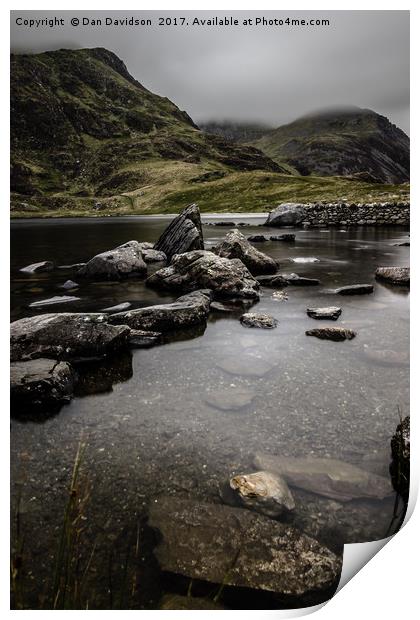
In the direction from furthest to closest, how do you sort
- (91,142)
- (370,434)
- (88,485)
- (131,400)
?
(91,142) → (131,400) → (370,434) → (88,485)

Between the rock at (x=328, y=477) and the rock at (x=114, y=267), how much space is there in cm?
1267

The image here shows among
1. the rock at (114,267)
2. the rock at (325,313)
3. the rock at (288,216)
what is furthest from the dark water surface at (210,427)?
the rock at (288,216)

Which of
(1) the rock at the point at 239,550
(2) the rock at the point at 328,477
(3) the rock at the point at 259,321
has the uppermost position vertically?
(3) the rock at the point at 259,321

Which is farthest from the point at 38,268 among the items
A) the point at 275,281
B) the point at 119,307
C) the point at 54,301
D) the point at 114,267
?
the point at 275,281

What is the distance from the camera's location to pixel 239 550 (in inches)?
119

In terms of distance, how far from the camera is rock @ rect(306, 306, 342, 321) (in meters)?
10.3

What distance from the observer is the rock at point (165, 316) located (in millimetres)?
9156

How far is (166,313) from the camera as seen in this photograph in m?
9.52

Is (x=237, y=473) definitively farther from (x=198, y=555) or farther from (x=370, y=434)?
(x=370, y=434)

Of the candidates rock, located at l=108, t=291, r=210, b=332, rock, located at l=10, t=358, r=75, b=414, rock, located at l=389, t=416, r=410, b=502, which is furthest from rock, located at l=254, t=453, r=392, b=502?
rock, located at l=108, t=291, r=210, b=332

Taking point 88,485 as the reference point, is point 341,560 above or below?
below

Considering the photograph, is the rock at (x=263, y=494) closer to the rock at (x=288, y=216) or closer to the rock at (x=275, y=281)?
the rock at (x=275, y=281)
